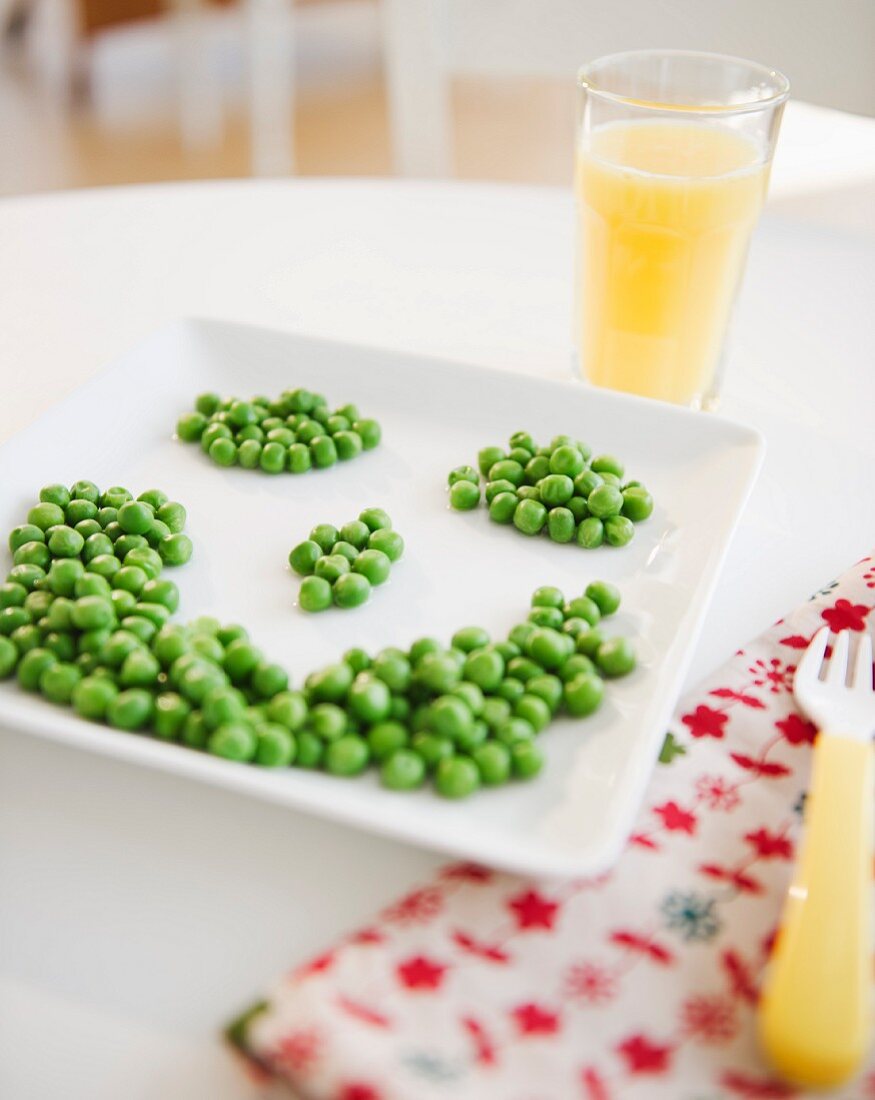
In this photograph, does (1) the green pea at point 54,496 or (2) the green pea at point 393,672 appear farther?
(1) the green pea at point 54,496

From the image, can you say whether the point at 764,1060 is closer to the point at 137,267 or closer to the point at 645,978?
the point at 645,978

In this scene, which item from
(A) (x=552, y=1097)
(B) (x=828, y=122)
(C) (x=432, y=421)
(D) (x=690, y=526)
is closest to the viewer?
(A) (x=552, y=1097)

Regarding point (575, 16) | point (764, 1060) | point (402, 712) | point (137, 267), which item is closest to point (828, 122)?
point (575, 16)

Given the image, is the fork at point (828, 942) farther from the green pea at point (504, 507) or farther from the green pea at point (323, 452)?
the green pea at point (323, 452)

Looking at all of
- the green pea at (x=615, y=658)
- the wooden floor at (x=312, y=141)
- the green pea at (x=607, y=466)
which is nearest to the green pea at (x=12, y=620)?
the green pea at (x=615, y=658)

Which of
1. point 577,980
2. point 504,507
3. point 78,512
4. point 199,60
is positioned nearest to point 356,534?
point 504,507

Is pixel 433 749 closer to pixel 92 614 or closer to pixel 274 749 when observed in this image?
pixel 274 749
